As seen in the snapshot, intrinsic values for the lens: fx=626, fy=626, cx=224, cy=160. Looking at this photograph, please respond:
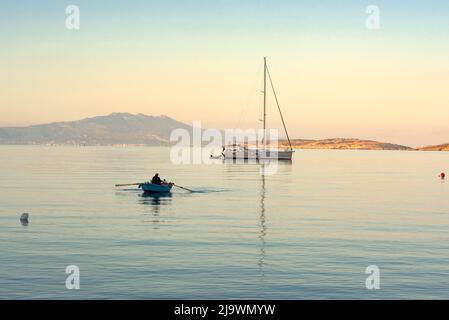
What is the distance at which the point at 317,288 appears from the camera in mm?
27734

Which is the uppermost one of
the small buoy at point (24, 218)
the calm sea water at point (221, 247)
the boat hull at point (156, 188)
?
the boat hull at point (156, 188)

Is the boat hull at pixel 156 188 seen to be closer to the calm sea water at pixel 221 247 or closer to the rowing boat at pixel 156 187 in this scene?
the rowing boat at pixel 156 187

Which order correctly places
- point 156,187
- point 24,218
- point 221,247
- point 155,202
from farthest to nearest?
point 156,187 → point 155,202 → point 24,218 → point 221,247

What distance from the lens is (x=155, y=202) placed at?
6875cm

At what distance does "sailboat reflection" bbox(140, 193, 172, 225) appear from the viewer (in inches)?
2188

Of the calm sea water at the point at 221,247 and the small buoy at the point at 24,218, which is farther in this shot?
the small buoy at the point at 24,218

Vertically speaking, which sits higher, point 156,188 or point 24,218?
point 156,188

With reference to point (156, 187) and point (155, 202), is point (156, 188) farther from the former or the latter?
point (155, 202)

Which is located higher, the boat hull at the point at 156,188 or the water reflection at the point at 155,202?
the boat hull at the point at 156,188

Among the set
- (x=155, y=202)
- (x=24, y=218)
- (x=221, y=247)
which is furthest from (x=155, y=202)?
(x=221, y=247)

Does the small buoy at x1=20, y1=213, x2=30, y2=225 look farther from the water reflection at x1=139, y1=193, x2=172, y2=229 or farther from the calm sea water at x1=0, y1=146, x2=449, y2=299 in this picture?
the water reflection at x1=139, y1=193, x2=172, y2=229

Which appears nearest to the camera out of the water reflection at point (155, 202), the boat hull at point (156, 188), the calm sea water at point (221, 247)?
the calm sea water at point (221, 247)

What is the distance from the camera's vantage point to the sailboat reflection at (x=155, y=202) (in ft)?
182

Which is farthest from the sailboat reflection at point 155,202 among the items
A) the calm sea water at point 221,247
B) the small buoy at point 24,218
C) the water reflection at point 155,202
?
the small buoy at point 24,218
